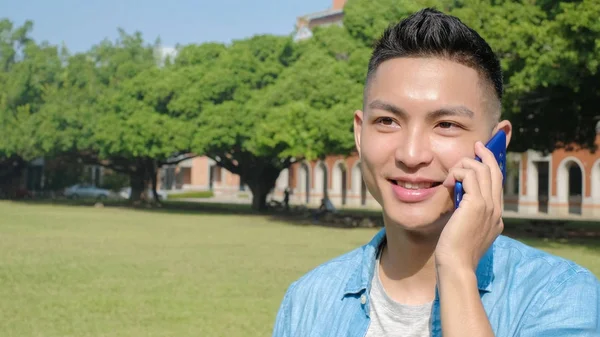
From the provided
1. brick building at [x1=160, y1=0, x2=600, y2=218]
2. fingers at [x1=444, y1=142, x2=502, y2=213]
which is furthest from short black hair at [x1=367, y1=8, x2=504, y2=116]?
brick building at [x1=160, y1=0, x2=600, y2=218]

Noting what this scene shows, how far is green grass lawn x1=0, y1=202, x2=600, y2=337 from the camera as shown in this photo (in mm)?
9977

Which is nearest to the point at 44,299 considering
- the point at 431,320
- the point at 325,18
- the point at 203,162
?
the point at 431,320

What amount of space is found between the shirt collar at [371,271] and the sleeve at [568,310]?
138mm

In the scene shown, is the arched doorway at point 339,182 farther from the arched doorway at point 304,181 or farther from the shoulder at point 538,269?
the shoulder at point 538,269

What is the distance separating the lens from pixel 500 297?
1.99m

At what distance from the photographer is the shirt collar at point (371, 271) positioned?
79.1 inches

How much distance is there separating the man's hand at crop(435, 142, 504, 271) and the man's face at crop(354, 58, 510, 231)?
0.13 metres

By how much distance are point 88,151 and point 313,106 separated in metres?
23.9

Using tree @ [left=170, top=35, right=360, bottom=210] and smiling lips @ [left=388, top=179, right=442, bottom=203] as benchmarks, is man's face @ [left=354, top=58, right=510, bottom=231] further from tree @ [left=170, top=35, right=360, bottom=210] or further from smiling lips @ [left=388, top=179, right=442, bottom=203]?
tree @ [left=170, top=35, right=360, bottom=210]

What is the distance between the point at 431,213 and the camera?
6.76ft

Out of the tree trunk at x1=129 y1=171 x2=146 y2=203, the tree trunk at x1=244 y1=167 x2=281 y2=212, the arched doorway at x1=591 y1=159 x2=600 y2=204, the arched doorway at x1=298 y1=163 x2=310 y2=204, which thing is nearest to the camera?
the tree trunk at x1=244 y1=167 x2=281 y2=212

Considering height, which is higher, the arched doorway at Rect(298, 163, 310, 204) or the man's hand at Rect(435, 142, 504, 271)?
the arched doorway at Rect(298, 163, 310, 204)

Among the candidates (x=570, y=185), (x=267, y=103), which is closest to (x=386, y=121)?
(x=267, y=103)

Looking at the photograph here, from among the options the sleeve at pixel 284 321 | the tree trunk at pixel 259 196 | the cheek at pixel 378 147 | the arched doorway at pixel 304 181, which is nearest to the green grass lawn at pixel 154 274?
the sleeve at pixel 284 321
